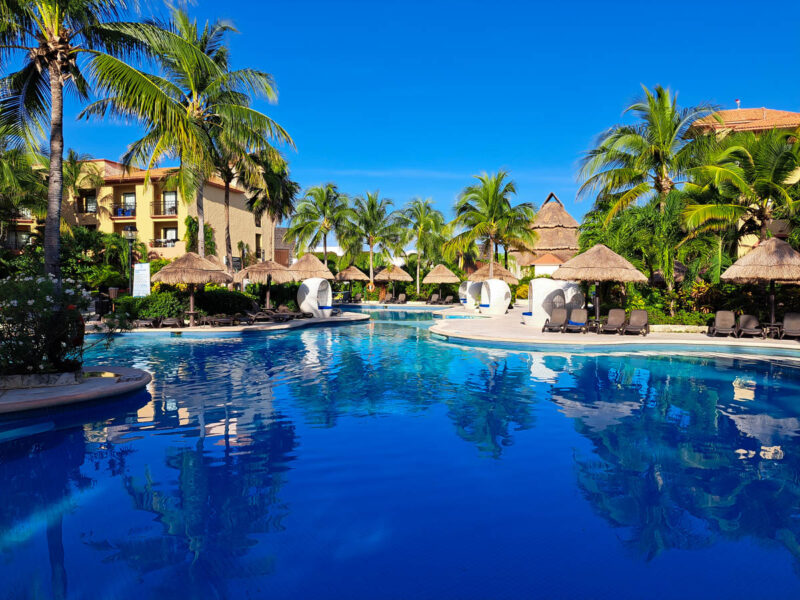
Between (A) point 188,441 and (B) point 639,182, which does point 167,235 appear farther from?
(A) point 188,441

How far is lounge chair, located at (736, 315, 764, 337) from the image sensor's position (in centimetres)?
1500

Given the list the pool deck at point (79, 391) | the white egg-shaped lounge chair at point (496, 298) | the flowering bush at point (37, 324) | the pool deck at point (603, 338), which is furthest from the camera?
the white egg-shaped lounge chair at point (496, 298)

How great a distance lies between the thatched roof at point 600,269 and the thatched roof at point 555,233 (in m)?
32.2

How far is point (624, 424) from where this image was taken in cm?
702

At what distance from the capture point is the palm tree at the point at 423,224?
38188mm

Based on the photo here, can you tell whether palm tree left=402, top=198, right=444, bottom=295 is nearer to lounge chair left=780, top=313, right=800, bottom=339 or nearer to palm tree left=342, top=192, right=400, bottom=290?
palm tree left=342, top=192, right=400, bottom=290

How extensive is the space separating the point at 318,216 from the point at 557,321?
22674 mm

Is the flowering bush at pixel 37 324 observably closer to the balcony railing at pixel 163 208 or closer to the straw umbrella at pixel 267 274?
the straw umbrella at pixel 267 274

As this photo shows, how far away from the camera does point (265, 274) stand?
21797 mm

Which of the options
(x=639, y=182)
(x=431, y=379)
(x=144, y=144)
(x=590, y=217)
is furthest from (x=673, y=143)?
(x=144, y=144)

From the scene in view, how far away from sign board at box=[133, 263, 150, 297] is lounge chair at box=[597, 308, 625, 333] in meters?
16.0

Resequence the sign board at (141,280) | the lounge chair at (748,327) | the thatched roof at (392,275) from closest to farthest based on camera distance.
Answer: the lounge chair at (748,327), the sign board at (141,280), the thatched roof at (392,275)

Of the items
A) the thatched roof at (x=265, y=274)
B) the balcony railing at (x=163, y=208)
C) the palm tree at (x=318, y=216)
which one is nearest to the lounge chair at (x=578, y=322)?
the thatched roof at (x=265, y=274)

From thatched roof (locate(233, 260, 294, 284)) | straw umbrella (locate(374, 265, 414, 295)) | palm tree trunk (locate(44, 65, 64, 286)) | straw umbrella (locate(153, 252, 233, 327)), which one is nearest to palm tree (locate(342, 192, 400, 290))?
straw umbrella (locate(374, 265, 414, 295))
